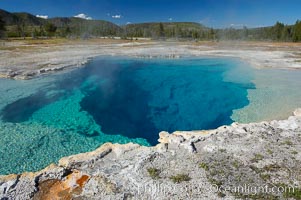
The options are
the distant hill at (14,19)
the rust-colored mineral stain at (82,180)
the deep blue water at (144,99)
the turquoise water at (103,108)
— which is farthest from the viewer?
the distant hill at (14,19)

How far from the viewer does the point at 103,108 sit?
15242mm

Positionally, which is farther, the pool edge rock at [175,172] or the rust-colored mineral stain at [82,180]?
the rust-colored mineral stain at [82,180]

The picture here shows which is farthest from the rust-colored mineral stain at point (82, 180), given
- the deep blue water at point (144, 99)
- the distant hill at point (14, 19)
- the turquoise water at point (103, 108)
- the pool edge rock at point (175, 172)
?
the distant hill at point (14, 19)

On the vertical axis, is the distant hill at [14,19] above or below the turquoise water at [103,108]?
above

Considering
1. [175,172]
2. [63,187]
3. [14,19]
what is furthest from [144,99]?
[14,19]

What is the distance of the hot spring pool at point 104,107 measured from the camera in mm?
10172

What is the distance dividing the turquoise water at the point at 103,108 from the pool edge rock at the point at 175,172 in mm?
2263

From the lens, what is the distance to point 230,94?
17.8 meters

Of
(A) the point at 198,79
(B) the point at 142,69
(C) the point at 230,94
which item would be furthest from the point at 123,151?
(B) the point at 142,69

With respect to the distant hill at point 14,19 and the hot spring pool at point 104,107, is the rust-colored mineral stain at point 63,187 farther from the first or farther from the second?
the distant hill at point 14,19

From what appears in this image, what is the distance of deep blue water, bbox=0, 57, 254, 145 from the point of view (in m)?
12.8

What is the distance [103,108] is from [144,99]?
3.27m

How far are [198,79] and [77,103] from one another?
12.2 m

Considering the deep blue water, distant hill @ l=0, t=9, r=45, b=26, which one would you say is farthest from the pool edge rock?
distant hill @ l=0, t=9, r=45, b=26
